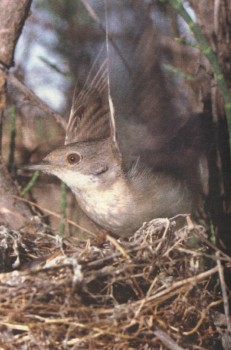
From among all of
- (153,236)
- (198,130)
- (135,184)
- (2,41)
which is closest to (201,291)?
(153,236)

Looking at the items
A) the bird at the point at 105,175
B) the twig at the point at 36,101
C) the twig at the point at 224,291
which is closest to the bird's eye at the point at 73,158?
the bird at the point at 105,175

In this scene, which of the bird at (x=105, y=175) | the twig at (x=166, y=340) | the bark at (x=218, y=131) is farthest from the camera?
the bark at (x=218, y=131)

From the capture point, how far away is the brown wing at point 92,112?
1984 millimetres

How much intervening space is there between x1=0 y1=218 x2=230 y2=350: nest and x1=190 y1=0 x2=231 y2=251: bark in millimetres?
596

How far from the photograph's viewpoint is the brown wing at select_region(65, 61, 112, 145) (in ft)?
6.51

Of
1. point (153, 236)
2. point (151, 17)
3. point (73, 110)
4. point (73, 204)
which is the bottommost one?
point (73, 204)

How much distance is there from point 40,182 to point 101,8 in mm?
719

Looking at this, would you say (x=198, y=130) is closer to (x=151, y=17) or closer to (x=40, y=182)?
(x=151, y=17)

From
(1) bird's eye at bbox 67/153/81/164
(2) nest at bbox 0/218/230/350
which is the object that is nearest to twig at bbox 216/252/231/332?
(2) nest at bbox 0/218/230/350

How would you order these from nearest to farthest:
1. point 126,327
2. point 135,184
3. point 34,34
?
point 126,327, point 135,184, point 34,34

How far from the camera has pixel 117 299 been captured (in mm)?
1473

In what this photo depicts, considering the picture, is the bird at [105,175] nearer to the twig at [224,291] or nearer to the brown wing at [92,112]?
the brown wing at [92,112]

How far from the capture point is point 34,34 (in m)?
2.35

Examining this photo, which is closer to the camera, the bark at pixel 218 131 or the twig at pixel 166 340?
the twig at pixel 166 340
